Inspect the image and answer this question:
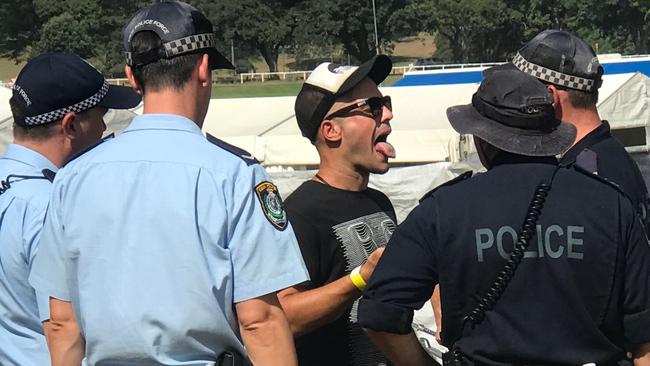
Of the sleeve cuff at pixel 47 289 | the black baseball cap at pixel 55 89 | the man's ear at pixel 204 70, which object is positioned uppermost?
the man's ear at pixel 204 70

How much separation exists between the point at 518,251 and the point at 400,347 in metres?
0.56

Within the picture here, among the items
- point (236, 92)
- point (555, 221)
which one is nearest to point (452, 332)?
point (555, 221)

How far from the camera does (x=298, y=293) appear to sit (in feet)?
10.5

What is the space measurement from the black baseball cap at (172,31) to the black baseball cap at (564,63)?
1.80 metres

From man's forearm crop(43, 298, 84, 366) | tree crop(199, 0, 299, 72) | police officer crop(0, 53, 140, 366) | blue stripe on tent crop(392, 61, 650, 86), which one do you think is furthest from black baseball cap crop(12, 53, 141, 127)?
tree crop(199, 0, 299, 72)

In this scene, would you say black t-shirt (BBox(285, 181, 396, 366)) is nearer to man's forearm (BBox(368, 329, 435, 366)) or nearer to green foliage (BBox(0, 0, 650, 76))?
man's forearm (BBox(368, 329, 435, 366))

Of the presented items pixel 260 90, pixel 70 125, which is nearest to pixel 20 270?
pixel 70 125

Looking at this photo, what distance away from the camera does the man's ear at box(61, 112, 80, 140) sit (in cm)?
357

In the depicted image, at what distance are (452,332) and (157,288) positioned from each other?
0.94 metres

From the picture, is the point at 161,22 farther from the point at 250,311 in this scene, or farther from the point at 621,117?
the point at 621,117

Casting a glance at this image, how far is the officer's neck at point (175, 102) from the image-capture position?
2.65 meters

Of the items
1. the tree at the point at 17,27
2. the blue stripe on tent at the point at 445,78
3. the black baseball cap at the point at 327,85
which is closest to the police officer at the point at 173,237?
the black baseball cap at the point at 327,85

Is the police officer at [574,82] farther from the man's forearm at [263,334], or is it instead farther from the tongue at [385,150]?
the man's forearm at [263,334]

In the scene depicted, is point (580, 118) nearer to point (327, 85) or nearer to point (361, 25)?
point (327, 85)
